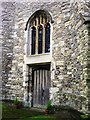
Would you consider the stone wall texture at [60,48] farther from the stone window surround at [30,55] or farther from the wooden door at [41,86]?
the wooden door at [41,86]

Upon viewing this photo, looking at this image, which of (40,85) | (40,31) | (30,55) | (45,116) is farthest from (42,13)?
(45,116)

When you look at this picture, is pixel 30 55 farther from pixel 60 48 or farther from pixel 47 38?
pixel 60 48

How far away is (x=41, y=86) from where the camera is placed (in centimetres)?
1141

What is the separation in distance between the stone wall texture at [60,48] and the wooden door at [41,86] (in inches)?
23.3

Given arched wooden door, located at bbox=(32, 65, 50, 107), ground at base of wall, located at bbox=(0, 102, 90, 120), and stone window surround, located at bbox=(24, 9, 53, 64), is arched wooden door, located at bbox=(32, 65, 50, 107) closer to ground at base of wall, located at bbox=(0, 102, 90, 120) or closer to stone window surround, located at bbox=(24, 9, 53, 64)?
stone window surround, located at bbox=(24, 9, 53, 64)

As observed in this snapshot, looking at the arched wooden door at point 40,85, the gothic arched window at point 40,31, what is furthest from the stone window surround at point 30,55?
the arched wooden door at point 40,85

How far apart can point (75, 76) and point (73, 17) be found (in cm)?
215

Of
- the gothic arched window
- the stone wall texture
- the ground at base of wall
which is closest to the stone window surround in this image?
the gothic arched window

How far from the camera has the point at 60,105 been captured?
32.9ft

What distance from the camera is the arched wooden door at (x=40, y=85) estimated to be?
1118 centimetres

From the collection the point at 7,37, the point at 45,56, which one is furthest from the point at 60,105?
the point at 7,37

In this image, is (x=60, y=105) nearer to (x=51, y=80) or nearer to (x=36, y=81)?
(x=51, y=80)

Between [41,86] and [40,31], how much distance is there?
2.33 metres

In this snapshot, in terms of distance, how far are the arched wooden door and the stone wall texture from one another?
0.56 metres
